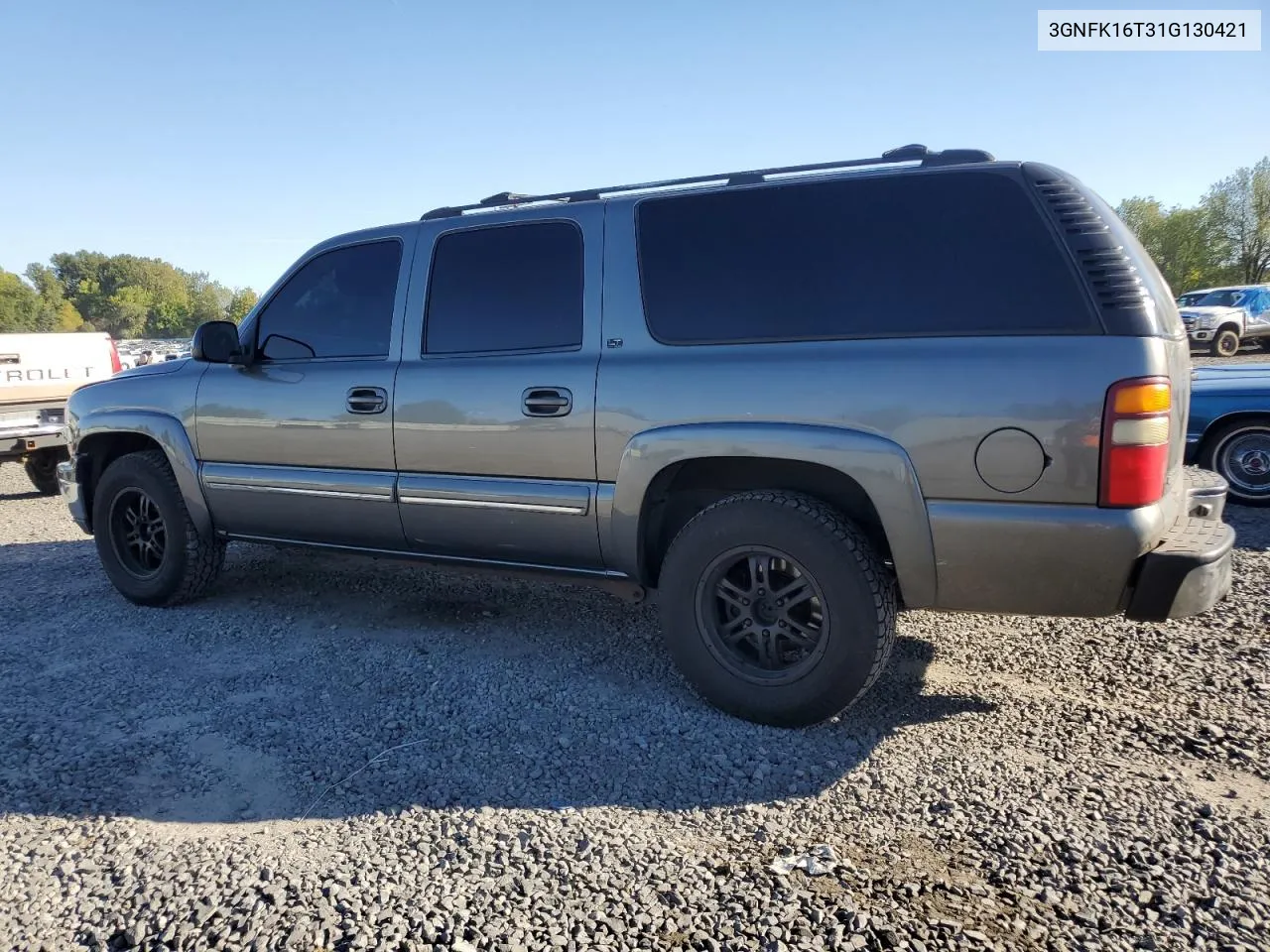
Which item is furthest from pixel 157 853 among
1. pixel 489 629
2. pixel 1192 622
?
pixel 1192 622

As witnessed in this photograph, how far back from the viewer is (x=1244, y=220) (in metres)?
47.7

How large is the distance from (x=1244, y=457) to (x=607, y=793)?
6207 millimetres

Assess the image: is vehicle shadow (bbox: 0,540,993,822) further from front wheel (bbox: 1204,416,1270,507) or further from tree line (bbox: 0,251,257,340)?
tree line (bbox: 0,251,257,340)

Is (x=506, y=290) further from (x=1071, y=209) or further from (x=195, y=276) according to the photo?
(x=195, y=276)

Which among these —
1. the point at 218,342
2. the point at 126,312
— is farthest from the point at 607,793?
the point at 126,312

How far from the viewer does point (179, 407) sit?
468 centimetres

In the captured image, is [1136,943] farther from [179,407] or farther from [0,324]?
[0,324]

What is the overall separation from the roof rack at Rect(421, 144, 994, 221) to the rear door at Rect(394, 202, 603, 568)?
111 mm

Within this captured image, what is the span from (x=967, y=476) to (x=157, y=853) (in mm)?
2691

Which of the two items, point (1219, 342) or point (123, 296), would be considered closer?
point (1219, 342)

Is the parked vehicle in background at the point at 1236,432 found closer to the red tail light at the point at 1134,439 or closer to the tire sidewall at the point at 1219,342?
Answer: the red tail light at the point at 1134,439

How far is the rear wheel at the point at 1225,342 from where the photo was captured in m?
21.7

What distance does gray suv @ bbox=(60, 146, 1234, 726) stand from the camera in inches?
108

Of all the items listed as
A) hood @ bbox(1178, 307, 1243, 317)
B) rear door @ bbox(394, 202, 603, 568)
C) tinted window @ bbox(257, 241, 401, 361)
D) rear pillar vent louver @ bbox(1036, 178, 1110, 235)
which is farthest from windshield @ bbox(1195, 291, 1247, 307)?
tinted window @ bbox(257, 241, 401, 361)
